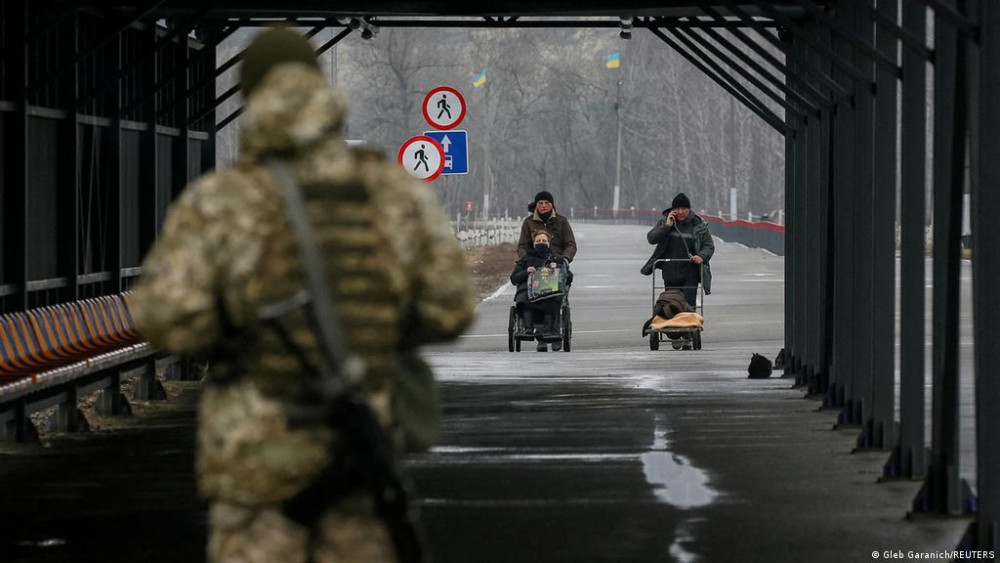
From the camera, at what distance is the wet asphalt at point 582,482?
32.0 feet

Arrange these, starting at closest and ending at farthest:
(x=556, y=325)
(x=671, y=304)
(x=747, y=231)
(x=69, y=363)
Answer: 1. (x=69, y=363)
2. (x=671, y=304)
3. (x=556, y=325)
4. (x=747, y=231)

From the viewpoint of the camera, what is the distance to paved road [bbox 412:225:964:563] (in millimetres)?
9805

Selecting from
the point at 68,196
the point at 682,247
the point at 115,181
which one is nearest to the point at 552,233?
the point at 682,247

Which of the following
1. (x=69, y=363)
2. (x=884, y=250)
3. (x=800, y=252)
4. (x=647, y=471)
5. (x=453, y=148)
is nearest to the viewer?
(x=647, y=471)

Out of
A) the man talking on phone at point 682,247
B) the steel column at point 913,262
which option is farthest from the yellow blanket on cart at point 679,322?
the steel column at point 913,262

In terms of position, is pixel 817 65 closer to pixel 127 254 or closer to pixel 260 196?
pixel 127 254

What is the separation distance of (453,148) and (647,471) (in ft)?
57.6

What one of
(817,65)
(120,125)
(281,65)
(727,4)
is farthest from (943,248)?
(120,125)

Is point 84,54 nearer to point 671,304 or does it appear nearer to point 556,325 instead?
point 556,325

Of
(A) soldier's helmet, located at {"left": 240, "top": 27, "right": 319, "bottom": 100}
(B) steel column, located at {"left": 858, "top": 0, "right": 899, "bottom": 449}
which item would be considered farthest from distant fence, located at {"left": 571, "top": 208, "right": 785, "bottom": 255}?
(A) soldier's helmet, located at {"left": 240, "top": 27, "right": 319, "bottom": 100}

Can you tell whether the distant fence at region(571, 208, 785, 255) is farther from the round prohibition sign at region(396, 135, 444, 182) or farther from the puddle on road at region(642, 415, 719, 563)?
the puddle on road at region(642, 415, 719, 563)

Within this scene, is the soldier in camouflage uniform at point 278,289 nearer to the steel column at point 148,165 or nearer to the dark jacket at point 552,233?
the steel column at point 148,165

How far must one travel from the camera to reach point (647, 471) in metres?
12.6

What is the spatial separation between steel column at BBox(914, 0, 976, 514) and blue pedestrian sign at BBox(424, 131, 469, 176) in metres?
19.0
